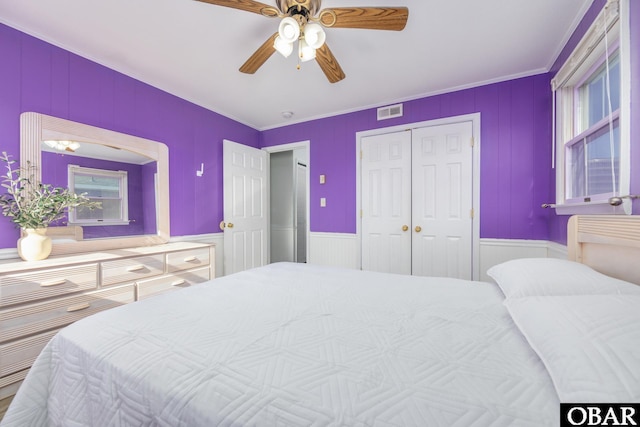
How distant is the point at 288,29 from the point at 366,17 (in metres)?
0.44

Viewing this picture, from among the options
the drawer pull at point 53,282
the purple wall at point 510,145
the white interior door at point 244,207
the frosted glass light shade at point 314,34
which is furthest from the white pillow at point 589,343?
the white interior door at point 244,207

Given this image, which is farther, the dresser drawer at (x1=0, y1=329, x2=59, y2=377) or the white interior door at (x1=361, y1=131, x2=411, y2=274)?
the white interior door at (x1=361, y1=131, x2=411, y2=274)

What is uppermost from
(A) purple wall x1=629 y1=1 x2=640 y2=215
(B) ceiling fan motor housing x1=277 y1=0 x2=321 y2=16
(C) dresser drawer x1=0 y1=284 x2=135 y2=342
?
(B) ceiling fan motor housing x1=277 y1=0 x2=321 y2=16

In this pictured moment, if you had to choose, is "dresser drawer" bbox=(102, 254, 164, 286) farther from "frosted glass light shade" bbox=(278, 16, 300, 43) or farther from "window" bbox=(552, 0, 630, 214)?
"window" bbox=(552, 0, 630, 214)

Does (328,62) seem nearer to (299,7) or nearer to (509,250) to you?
(299,7)

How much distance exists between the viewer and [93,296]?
73.8 inches

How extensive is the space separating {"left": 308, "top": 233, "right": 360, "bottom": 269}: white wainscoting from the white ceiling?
70.2 inches

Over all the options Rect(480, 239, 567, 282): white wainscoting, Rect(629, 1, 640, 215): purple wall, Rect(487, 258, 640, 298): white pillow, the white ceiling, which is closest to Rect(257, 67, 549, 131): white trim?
the white ceiling

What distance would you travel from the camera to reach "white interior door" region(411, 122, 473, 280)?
2818mm

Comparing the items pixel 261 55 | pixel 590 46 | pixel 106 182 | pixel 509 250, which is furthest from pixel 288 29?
pixel 509 250

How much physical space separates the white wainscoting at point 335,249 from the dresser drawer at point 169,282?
1.50m

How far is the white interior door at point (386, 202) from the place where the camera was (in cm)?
312

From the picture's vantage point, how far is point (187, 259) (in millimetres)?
2500

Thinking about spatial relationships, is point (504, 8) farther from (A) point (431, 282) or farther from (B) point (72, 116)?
(B) point (72, 116)
